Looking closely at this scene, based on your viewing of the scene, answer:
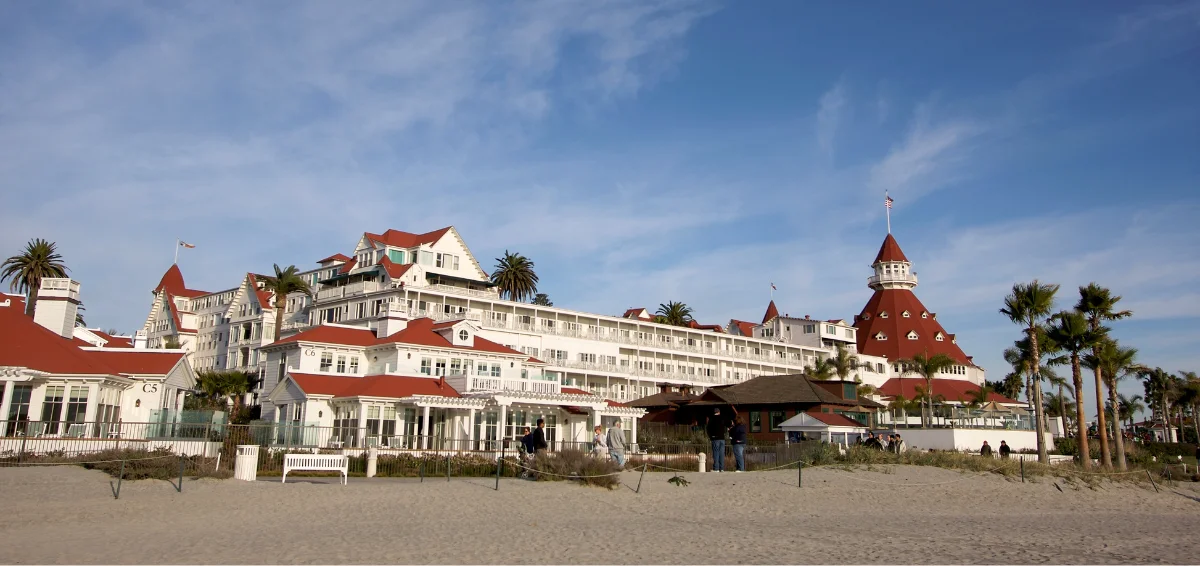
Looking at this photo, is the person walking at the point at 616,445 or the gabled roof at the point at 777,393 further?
the gabled roof at the point at 777,393

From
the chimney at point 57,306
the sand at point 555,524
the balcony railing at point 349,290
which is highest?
the balcony railing at point 349,290

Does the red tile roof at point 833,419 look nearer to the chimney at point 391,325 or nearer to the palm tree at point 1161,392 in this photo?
the chimney at point 391,325

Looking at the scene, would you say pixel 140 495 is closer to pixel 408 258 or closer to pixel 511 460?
pixel 511 460

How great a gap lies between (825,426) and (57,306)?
35.4 metres

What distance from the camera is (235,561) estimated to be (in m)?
11.8

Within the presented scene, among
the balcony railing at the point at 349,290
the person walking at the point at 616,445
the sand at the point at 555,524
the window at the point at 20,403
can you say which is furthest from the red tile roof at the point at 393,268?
the sand at the point at 555,524

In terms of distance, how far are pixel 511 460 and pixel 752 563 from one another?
13.6 metres

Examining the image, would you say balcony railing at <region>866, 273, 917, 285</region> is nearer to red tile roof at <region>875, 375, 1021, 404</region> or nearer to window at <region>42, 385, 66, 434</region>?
red tile roof at <region>875, 375, 1021, 404</region>

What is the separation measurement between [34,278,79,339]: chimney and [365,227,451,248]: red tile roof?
37.3m

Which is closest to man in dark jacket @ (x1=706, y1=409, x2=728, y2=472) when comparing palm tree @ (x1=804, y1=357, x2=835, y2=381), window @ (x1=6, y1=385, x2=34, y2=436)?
window @ (x1=6, y1=385, x2=34, y2=436)

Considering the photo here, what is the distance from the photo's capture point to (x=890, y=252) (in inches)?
4220

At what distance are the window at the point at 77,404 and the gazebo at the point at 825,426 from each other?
29.7m

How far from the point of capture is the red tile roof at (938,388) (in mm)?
87625

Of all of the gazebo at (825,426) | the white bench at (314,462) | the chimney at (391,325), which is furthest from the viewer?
the chimney at (391,325)
